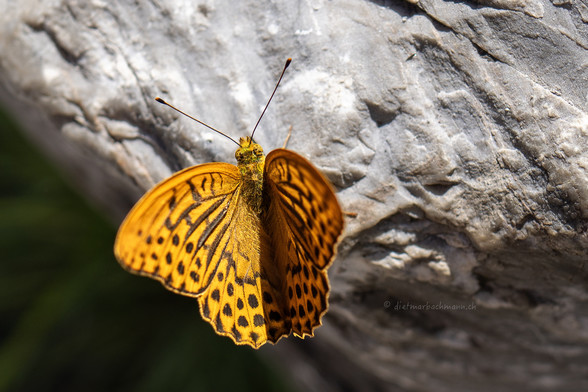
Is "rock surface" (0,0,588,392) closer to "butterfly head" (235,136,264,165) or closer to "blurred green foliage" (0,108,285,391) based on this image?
"butterfly head" (235,136,264,165)

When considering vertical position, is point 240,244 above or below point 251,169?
below

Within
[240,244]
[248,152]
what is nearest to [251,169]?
[248,152]

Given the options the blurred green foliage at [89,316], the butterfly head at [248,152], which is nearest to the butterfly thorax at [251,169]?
the butterfly head at [248,152]

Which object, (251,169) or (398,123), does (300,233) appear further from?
(398,123)

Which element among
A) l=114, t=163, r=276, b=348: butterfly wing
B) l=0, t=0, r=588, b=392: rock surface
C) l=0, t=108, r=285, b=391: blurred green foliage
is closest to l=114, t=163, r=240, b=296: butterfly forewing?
l=114, t=163, r=276, b=348: butterfly wing

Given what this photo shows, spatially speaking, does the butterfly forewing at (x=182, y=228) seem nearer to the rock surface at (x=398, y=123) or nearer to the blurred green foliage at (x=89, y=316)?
the rock surface at (x=398, y=123)

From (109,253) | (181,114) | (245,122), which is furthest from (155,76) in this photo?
(109,253)

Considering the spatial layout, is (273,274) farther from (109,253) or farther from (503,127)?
(109,253)
